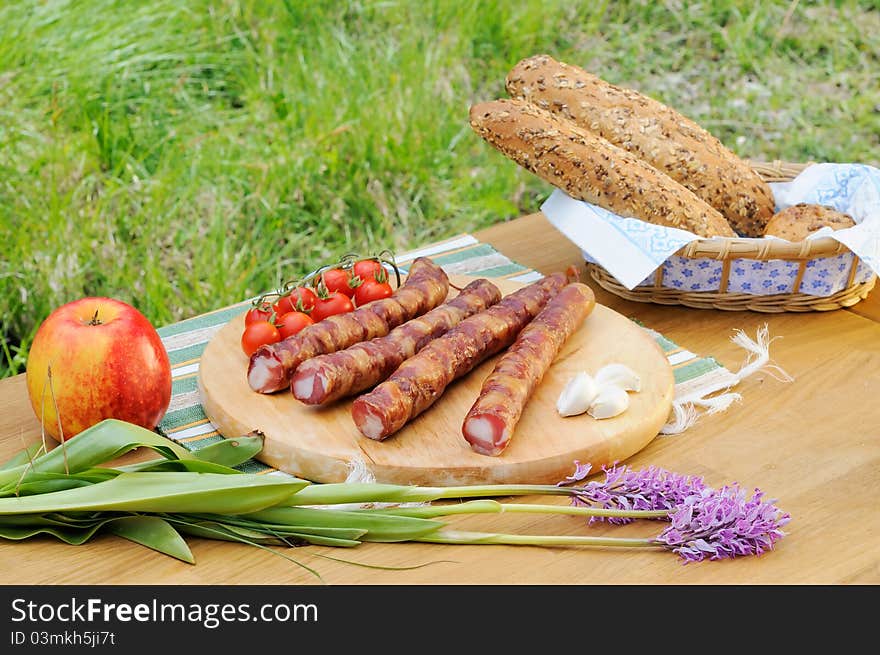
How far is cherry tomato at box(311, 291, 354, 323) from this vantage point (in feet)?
7.03

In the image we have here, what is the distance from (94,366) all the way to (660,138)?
1.44m

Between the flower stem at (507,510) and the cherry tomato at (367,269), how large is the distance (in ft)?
2.49

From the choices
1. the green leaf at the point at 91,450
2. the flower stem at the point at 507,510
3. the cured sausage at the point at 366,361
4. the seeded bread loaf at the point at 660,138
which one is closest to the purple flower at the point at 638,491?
the flower stem at the point at 507,510

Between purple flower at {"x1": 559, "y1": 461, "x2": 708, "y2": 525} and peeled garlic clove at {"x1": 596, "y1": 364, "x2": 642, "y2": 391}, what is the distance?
27 cm

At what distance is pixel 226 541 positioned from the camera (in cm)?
161

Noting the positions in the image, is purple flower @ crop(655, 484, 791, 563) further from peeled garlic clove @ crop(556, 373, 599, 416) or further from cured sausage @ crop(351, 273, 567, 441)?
cured sausage @ crop(351, 273, 567, 441)

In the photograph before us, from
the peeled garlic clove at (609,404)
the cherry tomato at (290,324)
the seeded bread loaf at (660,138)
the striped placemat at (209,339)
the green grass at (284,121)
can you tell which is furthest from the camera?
the green grass at (284,121)

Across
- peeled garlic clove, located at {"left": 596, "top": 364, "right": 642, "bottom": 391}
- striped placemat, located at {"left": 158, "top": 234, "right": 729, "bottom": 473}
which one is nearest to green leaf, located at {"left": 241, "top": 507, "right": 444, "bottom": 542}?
striped placemat, located at {"left": 158, "top": 234, "right": 729, "bottom": 473}

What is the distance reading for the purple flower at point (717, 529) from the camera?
5.08ft

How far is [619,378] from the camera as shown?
1940 mm

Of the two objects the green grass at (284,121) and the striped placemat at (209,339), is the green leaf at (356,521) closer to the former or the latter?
the striped placemat at (209,339)

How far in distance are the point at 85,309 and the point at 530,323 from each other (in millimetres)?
814

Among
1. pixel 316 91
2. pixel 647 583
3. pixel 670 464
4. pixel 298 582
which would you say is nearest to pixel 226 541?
pixel 298 582

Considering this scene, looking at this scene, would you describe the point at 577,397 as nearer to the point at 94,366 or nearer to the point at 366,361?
the point at 366,361
